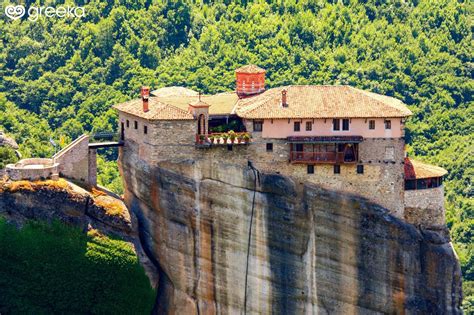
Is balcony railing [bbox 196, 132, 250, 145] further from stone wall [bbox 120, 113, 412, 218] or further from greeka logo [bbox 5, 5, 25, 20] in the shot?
greeka logo [bbox 5, 5, 25, 20]

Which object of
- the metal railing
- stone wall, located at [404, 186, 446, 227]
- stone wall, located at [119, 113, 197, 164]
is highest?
stone wall, located at [119, 113, 197, 164]

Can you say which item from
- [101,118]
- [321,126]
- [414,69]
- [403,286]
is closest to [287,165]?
[321,126]

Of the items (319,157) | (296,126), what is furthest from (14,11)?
(319,157)

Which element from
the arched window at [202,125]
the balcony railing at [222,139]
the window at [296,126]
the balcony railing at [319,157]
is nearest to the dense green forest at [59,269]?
the balcony railing at [222,139]

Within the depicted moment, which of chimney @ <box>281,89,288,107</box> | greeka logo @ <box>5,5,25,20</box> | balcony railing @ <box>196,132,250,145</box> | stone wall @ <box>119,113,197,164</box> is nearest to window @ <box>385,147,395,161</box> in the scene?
chimney @ <box>281,89,288,107</box>

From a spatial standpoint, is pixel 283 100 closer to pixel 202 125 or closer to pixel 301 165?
pixel 301 165

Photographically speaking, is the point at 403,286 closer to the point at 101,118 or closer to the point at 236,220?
the point at 236,220
